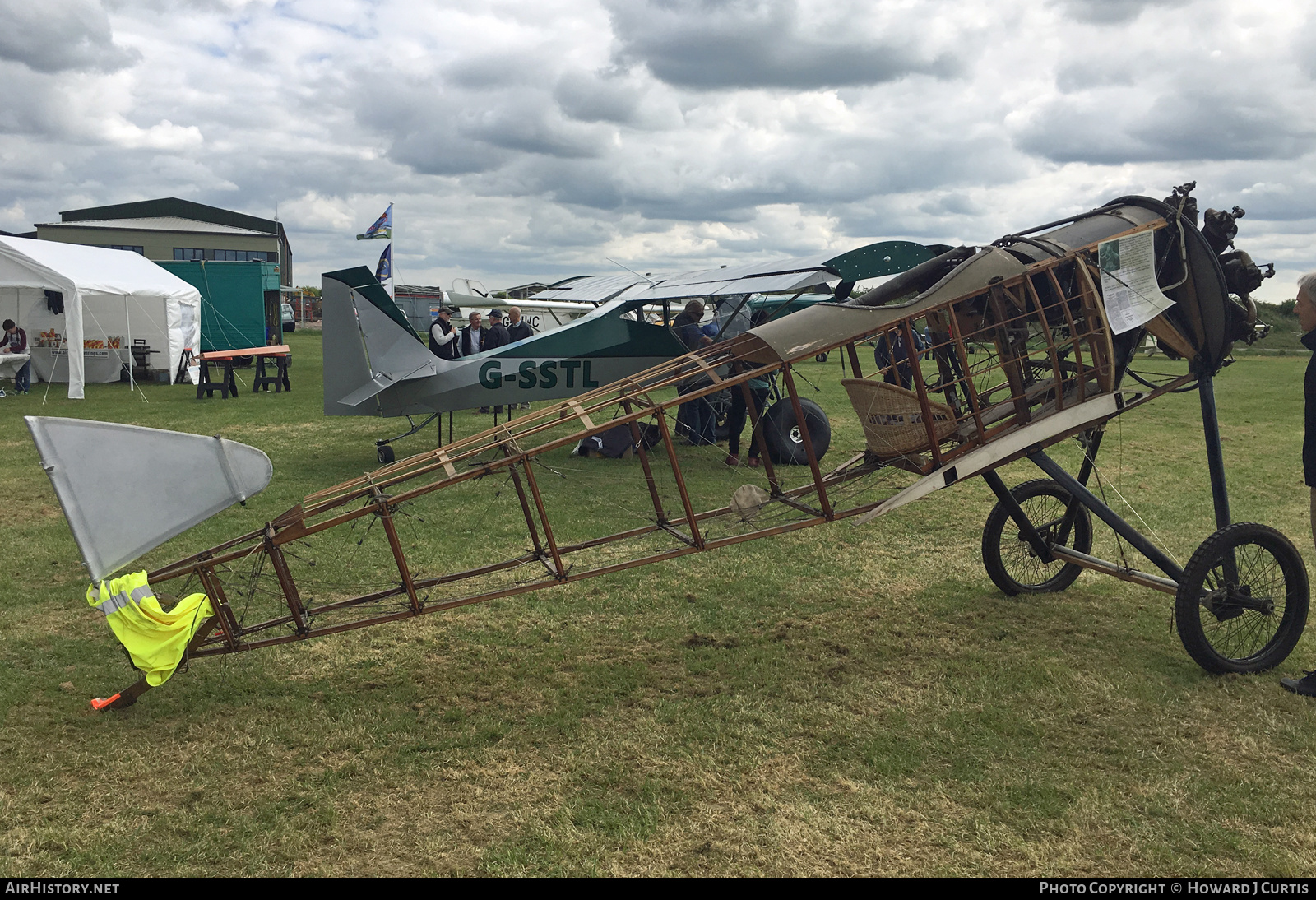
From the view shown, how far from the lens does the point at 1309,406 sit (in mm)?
4980

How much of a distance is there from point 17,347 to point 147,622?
21.7 meters

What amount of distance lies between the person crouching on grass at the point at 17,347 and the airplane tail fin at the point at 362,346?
13.7m


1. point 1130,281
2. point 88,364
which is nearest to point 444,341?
point 1130,281

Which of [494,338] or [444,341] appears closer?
[444,341]

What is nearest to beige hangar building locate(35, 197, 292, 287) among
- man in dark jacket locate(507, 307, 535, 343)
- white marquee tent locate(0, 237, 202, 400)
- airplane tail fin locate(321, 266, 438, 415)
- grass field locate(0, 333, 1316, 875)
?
white marquee tent locate(0, 237, 202, 400)

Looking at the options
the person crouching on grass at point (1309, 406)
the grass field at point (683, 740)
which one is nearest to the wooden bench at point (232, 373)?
the grass field at point (683, 740)

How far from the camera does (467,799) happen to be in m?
3.93

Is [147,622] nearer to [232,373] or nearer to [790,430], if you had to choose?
[790,430]

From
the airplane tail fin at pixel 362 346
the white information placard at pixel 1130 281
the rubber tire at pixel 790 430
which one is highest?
the airplane tail fin at pixel 362 346

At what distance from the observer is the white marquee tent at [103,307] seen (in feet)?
66.5

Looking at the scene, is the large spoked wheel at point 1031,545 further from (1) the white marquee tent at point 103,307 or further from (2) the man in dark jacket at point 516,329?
(1) the white marquee tent at point 103,307

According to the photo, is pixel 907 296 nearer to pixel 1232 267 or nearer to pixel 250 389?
pixel 1232 267

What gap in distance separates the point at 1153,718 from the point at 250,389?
2217 cm
